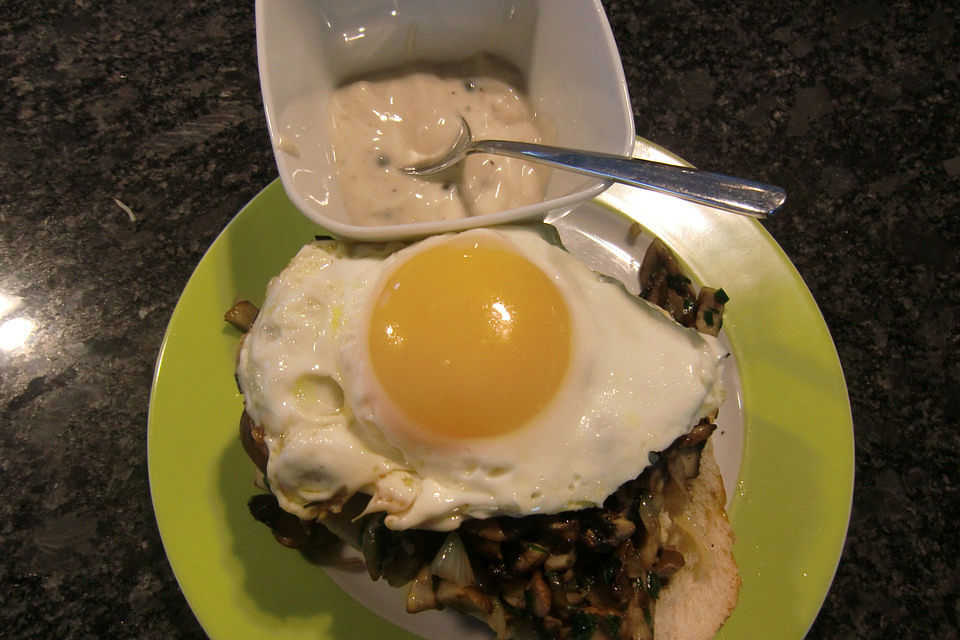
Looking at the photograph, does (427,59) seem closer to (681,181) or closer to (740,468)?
(681,181)

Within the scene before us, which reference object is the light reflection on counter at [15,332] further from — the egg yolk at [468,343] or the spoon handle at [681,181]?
the spoon handle at [681,181]

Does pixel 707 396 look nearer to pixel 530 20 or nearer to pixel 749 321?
pixel 749 321

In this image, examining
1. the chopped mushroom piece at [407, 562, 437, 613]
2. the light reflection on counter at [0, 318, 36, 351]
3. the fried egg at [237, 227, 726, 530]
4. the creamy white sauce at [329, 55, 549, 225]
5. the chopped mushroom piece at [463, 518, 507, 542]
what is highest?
the creamy white sauce at [329, 55, 549, 225]

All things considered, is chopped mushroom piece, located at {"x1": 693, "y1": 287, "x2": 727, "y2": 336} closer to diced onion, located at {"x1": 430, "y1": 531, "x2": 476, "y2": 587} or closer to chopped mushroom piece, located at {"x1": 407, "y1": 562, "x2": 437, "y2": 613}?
diced onion, located at {"x1": 430, "y1": 531, "x2": 476, "y2": 587}

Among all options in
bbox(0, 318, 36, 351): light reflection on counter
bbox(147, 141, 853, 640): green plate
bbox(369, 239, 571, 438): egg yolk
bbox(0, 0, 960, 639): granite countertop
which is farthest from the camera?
bbox(0, 318, 36, 351): light reflection on counter

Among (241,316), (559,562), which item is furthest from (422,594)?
(241,316)

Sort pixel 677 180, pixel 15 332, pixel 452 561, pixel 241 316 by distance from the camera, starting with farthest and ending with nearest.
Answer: pixel 15 332
pixel 241 316
pixel 452 561
pixel 677 180

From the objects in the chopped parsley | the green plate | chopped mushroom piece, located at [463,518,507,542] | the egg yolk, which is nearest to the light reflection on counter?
the green plate

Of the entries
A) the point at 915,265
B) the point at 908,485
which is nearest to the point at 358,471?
the point at 908,485
